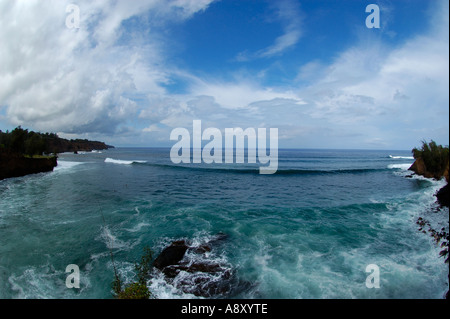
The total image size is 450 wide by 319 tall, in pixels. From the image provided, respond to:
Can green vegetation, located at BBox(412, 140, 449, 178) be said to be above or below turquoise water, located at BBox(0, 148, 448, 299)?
above

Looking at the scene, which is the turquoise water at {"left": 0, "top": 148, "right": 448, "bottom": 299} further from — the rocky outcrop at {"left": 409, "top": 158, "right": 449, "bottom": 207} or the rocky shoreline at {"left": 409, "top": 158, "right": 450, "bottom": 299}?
the rocky outcrop at {"left": 409, "top": 158, "right": 449, "bottom": 207}

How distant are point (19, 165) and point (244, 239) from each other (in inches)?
1924

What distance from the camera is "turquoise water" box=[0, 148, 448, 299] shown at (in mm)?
10086

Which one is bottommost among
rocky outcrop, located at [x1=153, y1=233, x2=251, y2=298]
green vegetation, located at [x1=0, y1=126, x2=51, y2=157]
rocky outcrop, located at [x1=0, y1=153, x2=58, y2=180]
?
rocky outcrop, located at [x1=153, y1=233, x2=251, y2=298]

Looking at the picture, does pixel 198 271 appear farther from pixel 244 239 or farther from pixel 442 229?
pixel 442 229

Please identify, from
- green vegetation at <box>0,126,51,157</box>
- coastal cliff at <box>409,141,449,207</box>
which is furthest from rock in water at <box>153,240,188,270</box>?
green vegetation at <box>0,126,51,157</box>

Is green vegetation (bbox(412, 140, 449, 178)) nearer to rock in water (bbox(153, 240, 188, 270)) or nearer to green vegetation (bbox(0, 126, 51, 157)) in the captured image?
rock in water (bbox(153, 240, 188, 270))

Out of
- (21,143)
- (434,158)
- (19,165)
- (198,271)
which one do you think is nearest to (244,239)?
(198,271)

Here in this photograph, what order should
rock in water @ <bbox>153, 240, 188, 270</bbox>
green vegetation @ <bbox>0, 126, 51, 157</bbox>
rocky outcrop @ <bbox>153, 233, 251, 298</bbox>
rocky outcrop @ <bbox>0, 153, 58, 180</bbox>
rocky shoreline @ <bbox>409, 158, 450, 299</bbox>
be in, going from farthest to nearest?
green vegetation @ <bbox>0, 126, 51, 157</bbox>, rocky outcrop @ <bbox>0, 153, 58, 180</bbox>, rock in water @ <bbox>153, 240, 188, 270</bbox>, rocky shoreline @ <bbox>409, 158, 450, 299</bbox>, rocky outcrop @ <bbox>153, 233, 251, 298</bbox>

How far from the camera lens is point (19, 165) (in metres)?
41.6

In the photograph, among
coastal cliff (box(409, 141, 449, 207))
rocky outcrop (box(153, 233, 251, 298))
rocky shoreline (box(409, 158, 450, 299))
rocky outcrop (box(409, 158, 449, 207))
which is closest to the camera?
rocky outcrop (box(153, 233, 251, 298))

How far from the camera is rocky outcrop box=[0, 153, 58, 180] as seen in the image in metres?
38.6

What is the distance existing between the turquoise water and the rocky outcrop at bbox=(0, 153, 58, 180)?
16019 millimetres

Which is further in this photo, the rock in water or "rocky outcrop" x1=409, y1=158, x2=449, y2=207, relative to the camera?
"rocky outcrop" x1=409, y1=158, x2=449, y2=207
